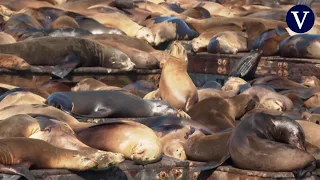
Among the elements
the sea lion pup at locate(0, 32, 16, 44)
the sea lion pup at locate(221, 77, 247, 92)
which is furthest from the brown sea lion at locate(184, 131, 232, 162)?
the sea lion pup at locate(0, 32, 16, 44)

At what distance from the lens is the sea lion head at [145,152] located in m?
6.05

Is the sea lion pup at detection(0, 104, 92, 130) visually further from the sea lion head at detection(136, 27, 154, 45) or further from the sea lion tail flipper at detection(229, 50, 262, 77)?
the sea lion head at detection(136, 27, 154, 45)

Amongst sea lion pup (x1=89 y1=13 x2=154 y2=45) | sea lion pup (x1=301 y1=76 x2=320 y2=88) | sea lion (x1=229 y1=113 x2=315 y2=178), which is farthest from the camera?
sea lion pup (x1=89 y1=13 x2=154 y2=45)

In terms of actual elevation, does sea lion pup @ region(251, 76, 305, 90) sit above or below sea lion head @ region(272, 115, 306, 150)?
below

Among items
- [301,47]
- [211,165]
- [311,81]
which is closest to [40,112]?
[211,165]

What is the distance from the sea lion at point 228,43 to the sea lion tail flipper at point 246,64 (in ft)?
1.86

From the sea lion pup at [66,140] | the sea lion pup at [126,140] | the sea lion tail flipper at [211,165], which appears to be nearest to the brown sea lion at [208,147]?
the sea lion tail flipper at [211,165]

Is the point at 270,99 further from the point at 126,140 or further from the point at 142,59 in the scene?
the point at 126,140

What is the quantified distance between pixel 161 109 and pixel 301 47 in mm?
4505

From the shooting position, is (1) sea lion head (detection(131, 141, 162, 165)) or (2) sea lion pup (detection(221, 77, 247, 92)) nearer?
(1) sea lion head (detection(131, 141, 162, 165))

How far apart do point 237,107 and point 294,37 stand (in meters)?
4.04

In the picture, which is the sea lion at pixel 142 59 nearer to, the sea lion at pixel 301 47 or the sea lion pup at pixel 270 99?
the sea lion at pixel 301 47

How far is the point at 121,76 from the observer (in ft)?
36.3

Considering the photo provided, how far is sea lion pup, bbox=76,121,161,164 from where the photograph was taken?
6.07m
